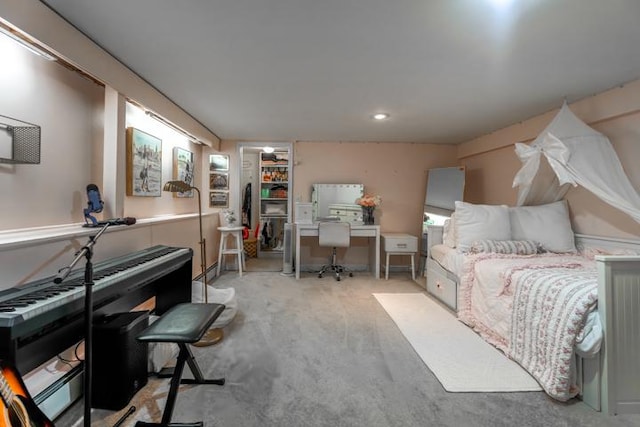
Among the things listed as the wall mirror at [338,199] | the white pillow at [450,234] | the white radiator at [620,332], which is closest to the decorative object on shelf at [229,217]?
the wall mirror at [338,199]

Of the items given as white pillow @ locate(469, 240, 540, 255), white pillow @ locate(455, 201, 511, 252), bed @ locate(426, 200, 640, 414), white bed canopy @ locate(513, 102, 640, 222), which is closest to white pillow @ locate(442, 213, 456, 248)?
bed @ locate(426, 200, 640, 414)

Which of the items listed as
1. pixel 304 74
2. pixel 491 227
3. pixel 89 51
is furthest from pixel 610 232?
pixel 89 51

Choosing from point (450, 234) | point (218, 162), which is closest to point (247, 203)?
point (218, 162)

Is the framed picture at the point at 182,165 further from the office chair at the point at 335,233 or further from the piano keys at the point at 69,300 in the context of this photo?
the office chair at the point at 335,233

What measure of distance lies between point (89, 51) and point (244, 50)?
3.13ft

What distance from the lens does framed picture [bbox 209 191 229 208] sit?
456 centimetres

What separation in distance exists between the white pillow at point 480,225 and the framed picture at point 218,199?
3394 mm

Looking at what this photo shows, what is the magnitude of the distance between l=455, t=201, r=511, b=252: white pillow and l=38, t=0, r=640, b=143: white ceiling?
109 centimetres

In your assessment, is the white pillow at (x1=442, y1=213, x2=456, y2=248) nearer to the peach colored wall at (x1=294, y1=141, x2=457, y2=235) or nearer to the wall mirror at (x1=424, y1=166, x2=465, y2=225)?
the wall mirror at (x1=424, y1=166, x2=465, y2=225)

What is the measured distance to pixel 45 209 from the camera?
1.72 metres

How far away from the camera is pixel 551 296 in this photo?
180 centimetres

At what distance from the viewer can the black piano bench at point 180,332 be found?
1390 millimetres

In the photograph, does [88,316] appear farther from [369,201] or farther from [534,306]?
[369,201]

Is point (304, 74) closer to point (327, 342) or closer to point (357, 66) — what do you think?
point (357, 66)
